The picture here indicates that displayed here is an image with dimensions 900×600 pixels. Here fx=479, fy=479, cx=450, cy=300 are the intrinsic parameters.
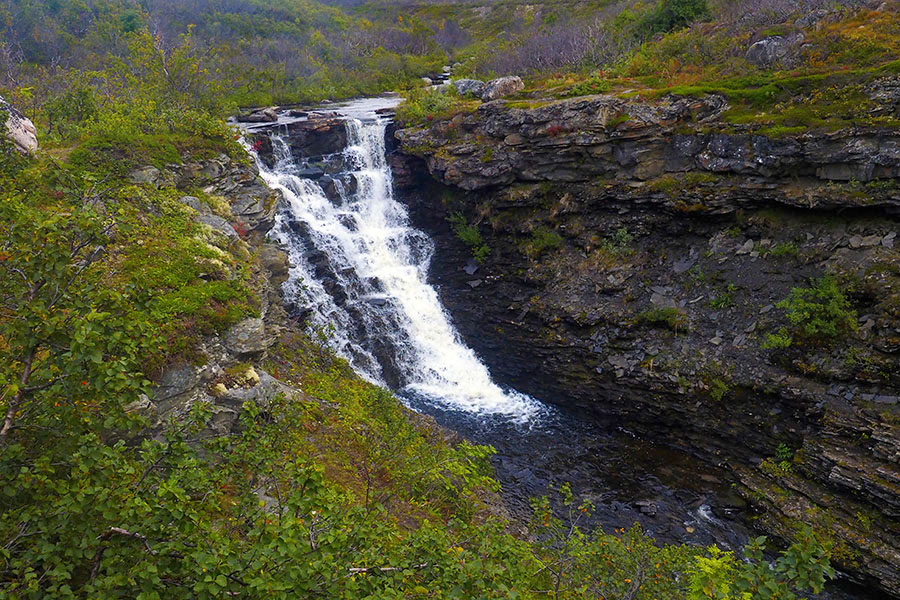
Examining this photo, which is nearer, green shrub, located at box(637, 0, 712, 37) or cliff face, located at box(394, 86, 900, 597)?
cliff face, located at box(394, 86, 900, 597)

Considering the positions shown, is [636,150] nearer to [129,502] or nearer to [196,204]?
[196,204]

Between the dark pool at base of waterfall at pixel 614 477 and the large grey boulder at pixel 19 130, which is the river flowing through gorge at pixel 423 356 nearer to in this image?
the dark pool at base of waterfall at pixel 614 477

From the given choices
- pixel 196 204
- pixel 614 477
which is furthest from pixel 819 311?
pixel 196 204

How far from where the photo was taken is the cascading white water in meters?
18.5

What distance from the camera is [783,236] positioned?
15477 millimetres

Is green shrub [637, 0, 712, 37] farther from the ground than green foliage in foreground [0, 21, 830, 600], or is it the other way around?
green shrub [637, 0, 712, 37]

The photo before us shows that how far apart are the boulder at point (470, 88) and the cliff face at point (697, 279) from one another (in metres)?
5.58

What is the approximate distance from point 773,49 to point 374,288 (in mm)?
18147

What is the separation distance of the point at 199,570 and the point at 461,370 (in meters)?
16.0

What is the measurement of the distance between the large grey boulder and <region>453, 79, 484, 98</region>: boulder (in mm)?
19937

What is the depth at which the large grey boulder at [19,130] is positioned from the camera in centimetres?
1174

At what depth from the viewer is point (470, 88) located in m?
27.7

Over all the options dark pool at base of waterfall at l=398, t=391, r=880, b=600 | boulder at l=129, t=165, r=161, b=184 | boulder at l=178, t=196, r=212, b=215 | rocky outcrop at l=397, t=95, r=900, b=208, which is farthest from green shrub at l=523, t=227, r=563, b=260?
boulder at l=129, t=165, r=161, b=184

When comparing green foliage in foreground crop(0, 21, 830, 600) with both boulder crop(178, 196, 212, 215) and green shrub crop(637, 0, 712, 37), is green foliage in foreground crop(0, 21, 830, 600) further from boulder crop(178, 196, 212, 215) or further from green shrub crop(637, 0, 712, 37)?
green shrub crop(637, 0, 712, 37)
